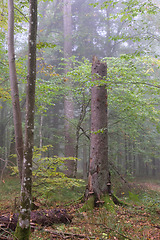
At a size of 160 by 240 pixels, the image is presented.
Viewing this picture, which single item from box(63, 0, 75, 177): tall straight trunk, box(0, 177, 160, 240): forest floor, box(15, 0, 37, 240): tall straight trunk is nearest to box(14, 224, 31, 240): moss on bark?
box(15, 0, 37, 240): tall straight trunk

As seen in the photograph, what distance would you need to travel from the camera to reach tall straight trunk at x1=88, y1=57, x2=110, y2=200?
7558 millimetres

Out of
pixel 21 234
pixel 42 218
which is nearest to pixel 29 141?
pixel 21 234

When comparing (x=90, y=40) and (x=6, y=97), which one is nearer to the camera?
(x=6, y=97)

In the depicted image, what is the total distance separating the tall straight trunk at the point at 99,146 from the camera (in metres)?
7.56

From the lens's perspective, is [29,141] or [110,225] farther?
[110,225]

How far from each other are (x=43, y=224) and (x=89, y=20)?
2055 centimetres

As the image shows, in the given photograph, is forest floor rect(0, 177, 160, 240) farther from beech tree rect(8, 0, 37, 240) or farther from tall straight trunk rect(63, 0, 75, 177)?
tall straight trunk rect(63, 0, 75, 177)

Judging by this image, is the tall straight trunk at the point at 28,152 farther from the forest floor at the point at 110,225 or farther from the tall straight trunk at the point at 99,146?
the tall straight trunk at the point at 99,146

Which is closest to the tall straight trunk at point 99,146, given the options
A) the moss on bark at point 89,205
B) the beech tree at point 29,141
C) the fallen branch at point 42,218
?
the moss on bark at point 89,205

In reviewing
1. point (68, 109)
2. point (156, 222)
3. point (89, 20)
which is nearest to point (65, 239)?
point (156, 222)

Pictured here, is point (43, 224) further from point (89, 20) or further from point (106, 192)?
point (89, 20)

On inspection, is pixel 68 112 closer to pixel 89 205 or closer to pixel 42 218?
pixel 89 205

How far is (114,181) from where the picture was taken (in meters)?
12.4

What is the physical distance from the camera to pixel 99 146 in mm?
7926
